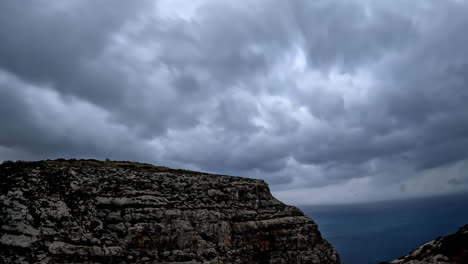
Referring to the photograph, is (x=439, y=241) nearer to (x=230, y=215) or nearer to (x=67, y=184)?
(x=230, y=215)

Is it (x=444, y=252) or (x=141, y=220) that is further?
(x=141, y=220)

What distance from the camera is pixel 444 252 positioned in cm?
2203

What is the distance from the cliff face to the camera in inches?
877

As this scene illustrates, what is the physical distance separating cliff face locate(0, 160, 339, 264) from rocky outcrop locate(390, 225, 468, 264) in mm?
11744

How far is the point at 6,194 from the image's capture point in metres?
23.2

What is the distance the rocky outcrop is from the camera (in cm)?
2109

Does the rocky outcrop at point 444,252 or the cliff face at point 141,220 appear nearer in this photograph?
the rocky outcrop at point 444,252

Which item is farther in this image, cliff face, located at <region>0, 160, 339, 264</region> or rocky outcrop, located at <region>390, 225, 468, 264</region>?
cliff face, located at <region>0, 160, 339, 264</region>

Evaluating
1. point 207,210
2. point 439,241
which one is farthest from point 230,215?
point 439,241

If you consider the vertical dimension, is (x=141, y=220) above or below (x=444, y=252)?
above

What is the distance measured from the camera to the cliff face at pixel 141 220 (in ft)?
73.1

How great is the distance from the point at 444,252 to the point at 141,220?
2334cm

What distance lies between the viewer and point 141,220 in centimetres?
2634

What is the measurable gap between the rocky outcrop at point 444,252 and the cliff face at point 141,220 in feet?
38.5
